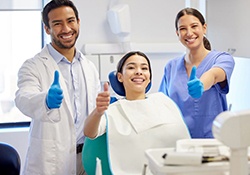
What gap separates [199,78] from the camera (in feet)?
5.90

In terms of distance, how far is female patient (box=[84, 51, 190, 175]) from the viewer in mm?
1555

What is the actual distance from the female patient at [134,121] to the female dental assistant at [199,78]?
10 centimetres

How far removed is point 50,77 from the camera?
1879mm

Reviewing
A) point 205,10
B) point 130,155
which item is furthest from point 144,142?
point 205,10

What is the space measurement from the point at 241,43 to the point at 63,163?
6.12ft

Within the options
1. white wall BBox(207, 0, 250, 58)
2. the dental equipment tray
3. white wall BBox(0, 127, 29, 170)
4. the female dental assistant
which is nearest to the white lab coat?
the female dental assistant

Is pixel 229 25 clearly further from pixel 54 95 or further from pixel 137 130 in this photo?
pixel 54 95

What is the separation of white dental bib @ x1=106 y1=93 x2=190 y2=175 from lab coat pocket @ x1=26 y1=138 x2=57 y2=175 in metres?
0.36

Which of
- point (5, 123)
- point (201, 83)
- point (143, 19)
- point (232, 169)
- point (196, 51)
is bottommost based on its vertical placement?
point (5, 123)

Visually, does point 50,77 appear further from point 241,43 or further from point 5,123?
point 241,43

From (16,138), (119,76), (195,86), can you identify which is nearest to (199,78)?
(195,86)

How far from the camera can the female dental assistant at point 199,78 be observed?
180 cm

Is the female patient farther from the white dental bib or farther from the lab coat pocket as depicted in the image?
the lab coat pocket

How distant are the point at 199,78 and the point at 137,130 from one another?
409 mm
